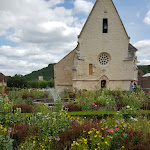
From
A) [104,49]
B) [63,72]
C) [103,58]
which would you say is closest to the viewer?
[104,49]

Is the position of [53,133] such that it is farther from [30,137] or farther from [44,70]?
[44,70]

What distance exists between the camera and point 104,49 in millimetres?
18719

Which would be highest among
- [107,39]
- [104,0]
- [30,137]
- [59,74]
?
[104,0]

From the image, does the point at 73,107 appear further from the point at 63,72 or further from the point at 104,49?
the point at 63,72

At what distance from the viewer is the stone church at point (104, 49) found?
60.4ft

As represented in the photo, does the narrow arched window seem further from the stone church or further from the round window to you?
the round window

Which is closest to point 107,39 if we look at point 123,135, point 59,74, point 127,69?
point 127,69

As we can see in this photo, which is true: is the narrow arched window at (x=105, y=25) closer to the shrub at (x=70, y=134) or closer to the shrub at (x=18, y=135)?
the shrub at (x=70, y=134)

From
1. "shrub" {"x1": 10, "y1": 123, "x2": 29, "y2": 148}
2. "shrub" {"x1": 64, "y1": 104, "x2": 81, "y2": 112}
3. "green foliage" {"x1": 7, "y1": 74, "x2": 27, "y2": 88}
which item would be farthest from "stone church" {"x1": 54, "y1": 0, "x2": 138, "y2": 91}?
"shrub" {"x1": 10, "y1": 123, "x2": 29, "y2": 148}

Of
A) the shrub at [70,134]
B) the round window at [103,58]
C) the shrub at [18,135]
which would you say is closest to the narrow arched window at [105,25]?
the round window at [103,58]

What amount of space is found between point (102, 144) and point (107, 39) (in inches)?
664

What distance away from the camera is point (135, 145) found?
3.02 m

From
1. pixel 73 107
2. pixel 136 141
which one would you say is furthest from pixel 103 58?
pixel 136 141

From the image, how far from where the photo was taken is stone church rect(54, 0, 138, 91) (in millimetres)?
18406
